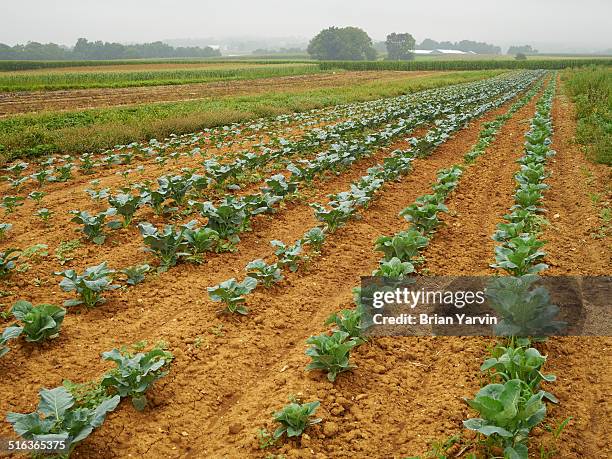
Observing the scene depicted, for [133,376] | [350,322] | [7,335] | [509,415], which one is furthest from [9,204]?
[509,415]

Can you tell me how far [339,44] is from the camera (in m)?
105

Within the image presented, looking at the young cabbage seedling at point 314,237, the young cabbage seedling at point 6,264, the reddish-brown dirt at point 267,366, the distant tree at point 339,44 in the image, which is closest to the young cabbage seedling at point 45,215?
the reddish-brown dirt at point 267,366

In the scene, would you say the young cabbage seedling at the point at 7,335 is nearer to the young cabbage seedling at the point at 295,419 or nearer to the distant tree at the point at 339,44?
the young cabbage seedling at the point at 295,419

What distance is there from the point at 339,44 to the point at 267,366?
108541 mm

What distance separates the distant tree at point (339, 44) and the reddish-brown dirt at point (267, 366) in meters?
105

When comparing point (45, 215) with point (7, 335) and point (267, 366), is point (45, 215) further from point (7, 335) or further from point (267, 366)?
point (267, 366)

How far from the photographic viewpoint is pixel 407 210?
621cm

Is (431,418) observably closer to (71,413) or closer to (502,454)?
(502,454)

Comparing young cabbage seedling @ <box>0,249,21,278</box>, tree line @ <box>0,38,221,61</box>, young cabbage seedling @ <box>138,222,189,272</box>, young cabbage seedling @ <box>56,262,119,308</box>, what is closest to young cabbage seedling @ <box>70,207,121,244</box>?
young cabbage seedling @ <box>138,222,189,272</box>

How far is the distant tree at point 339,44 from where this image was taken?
105000 mm

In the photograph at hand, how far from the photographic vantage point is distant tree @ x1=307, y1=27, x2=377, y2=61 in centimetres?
10500

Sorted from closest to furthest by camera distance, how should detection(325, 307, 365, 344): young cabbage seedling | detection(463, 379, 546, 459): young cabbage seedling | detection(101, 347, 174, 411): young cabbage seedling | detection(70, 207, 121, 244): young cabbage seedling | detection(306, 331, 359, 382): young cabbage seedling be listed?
detection(463, 379, 546, 459): young cabbage seedling
detection(101, 347, 174, 411): young cabbage seedling
detection(306, 331, 359, 382): young cabbage seedling
detection(325, 307, 365, 344): young cabbage seedling
detection(70, 207, 121, 244): young cabbage seedling

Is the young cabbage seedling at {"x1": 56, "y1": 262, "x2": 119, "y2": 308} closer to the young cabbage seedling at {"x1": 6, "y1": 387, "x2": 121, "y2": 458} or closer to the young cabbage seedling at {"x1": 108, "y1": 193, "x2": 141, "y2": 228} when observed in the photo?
the young cabbage seedling at {"x1": 6, "y1": 387, "x2": 121, "y2": 458}

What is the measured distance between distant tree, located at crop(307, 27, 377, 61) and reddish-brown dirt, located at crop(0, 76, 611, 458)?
105462 millimetres
